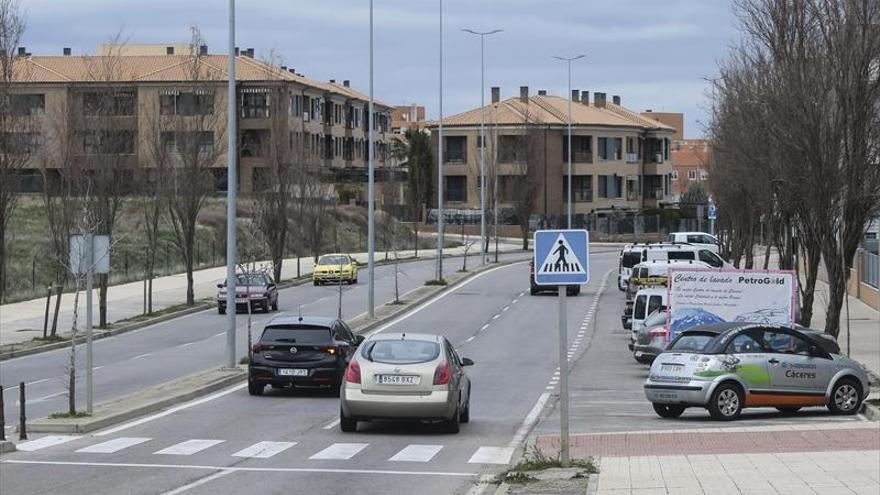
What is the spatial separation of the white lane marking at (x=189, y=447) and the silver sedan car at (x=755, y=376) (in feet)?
24.3

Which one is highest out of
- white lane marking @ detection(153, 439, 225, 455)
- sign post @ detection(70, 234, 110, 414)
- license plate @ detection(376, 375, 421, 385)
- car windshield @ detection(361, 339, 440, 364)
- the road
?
sign post @ detection(70, 234, 110, 414)

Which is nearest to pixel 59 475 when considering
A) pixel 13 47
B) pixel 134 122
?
pixel 13 47

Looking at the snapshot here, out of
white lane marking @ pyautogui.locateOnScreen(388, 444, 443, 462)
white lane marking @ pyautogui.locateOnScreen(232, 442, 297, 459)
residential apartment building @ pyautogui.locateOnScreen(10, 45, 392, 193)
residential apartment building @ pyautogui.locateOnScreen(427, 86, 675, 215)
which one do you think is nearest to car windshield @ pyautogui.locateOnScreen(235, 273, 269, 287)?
residential apartment building @ pyautogui.locateOnScreen(10, 45, 392, 193)

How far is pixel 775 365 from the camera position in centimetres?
2350

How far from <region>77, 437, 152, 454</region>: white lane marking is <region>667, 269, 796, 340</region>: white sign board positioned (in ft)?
49.3

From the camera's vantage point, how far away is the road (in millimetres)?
29547

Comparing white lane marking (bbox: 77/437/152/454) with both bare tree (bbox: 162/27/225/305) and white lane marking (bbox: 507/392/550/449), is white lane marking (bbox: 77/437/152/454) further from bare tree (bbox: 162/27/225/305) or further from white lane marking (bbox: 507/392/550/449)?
bare tree (bbox: 162/27/225/305)

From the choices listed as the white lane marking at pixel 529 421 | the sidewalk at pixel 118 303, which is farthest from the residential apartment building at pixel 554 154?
the white lane marking at pixel 529 421

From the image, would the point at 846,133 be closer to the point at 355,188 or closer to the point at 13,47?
the point at 13,47

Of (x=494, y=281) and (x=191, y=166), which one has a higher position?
(x=191, y=166)

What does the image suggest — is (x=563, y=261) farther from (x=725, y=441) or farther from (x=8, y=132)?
(x=8, y=132)

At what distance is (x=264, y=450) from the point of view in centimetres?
1980

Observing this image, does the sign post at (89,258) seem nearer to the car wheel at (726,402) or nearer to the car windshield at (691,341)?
the car windshield at (691,341)

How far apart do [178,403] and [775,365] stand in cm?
1042
